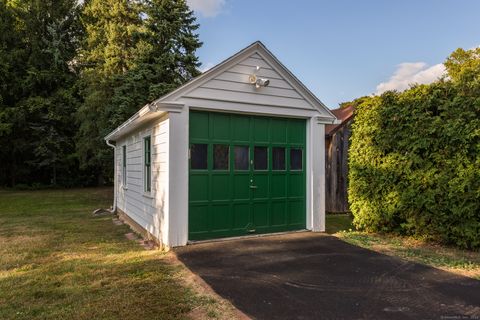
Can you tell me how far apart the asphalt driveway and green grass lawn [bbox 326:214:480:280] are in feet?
1.17

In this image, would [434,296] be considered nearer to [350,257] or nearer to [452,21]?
[350,257]

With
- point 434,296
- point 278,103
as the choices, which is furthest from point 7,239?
point 434,296

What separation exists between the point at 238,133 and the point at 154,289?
343 centimetres

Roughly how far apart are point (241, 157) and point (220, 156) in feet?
1.48

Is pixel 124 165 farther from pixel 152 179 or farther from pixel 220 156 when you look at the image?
pixel 220 156

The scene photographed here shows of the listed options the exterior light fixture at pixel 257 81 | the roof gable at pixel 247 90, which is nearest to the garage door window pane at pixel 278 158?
the roof gable at pixel 247 90

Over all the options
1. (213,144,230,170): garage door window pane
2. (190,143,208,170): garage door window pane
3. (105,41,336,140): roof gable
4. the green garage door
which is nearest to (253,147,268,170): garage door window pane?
the green garage door

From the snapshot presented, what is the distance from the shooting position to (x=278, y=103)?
6.78m

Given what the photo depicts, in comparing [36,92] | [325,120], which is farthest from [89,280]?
[36,92]

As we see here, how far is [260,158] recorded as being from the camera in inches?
265

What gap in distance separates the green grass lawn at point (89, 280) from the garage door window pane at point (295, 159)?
127 inches

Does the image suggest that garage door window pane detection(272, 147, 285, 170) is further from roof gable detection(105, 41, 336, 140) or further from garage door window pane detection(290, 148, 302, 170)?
roof gable detection(105, 41, 336, 140)

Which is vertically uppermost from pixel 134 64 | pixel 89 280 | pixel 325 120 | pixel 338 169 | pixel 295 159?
pixel 134 64

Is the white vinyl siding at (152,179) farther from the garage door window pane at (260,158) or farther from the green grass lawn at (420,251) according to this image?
the green grass lawn at (420,251)
